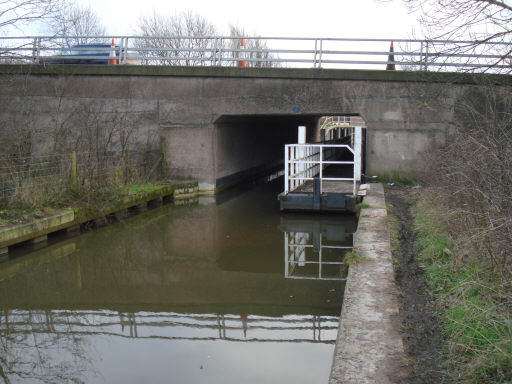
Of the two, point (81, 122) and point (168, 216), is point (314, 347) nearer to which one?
point (168, 216)

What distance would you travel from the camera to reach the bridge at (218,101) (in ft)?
50.4

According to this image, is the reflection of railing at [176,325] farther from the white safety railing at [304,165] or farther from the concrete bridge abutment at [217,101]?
the concrete bridge abutment at [217,101]

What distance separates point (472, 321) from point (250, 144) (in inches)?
699

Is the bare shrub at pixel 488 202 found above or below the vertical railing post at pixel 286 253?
above

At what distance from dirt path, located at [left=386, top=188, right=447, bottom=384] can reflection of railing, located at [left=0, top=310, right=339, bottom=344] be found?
90 cm

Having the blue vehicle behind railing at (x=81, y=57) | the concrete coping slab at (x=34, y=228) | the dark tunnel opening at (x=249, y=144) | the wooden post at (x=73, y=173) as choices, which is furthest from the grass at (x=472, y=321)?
the blue vehicle behind railing at (x=81, y=57)

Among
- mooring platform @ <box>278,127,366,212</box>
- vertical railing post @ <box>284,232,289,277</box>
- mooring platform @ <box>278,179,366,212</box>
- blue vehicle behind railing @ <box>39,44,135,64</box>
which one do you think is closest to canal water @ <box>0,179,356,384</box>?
vertical railing post @ <box>284,232,289,277</box>

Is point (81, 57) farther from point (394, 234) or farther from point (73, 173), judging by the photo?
point (394, 234)

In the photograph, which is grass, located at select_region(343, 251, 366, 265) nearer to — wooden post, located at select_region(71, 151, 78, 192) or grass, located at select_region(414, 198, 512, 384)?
grass, located at select_region(414, 198, 512, 384)

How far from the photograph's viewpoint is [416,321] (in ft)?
16.2

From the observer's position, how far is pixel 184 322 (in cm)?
620

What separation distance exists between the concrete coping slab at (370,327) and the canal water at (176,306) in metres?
0.54

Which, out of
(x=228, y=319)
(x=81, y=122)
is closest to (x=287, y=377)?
(x=228, y=319)

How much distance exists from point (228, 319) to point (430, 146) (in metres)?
11.0
